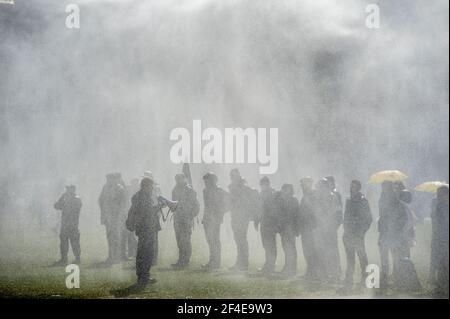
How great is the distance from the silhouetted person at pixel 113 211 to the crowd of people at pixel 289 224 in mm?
28

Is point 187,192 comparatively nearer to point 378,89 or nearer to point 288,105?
point 378,89

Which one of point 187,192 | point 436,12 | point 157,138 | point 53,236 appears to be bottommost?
point 53,236


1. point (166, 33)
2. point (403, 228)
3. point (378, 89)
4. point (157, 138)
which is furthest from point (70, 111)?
point (403, 228)

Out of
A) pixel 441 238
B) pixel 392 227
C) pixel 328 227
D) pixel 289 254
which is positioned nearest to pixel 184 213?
pixel 289 254

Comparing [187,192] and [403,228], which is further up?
[187,192]

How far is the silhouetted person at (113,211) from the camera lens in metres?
12.7

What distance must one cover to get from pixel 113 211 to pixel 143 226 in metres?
2.77

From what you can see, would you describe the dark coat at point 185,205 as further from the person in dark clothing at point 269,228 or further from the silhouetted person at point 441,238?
the silhouetted person at point 441,238

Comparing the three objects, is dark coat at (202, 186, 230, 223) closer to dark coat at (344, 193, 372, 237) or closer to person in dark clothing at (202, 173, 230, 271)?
person in dark clothing at (202, 173, 230, 271)

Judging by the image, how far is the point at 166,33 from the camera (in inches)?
990

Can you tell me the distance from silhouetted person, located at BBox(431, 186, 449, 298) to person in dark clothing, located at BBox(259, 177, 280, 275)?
3.62m

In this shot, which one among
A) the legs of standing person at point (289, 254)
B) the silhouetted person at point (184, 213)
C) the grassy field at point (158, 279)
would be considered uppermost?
the silhouetted person at point (184, 213)

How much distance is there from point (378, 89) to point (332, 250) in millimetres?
13583

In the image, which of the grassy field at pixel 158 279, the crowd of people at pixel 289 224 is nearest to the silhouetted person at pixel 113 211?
the crowd of people at pixel 289 224
